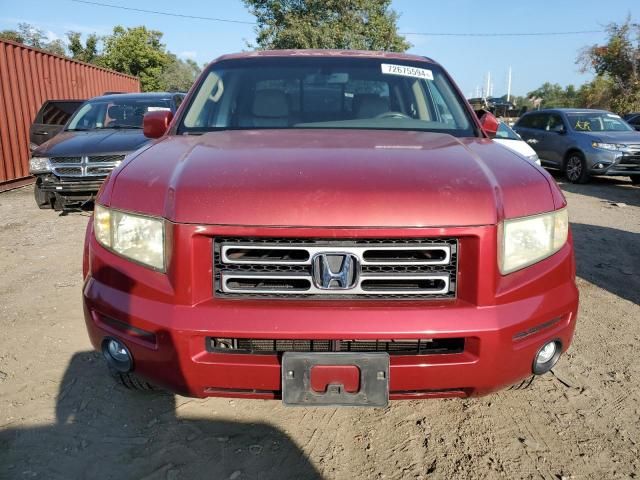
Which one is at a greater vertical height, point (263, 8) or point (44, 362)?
point (263, 8)

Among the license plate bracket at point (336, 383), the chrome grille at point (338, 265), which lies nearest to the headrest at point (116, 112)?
the chrome grille at point (338, 265)

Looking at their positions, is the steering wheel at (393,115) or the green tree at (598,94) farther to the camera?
the green tree at (598,94)

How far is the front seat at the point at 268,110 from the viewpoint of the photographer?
312 centimetres

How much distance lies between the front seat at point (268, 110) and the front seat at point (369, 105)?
0.42m

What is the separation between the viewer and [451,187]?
1.98m

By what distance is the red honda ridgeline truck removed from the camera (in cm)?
191

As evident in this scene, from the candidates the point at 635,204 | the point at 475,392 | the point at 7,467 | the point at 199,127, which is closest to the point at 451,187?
the point at 475,392

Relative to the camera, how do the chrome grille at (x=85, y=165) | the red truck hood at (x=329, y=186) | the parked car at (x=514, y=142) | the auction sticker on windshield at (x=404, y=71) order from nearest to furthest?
the red truck hood at (x=329, y=186), the auction sticker on windshield at (x=404, y=71), the chrome grille at (x=85, y=165), the parked car at (x=514, y=142)

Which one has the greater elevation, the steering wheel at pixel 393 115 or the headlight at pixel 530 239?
the steering wheel at pixel 393 115

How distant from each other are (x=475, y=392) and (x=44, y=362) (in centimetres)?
252

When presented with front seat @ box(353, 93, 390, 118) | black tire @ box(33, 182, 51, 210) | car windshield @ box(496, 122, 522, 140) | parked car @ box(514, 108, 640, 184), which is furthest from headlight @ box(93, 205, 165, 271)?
parked car @ box(514, 108, 640, 184)

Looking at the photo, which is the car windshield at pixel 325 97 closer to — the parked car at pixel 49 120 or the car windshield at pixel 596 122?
the parked car at pixel 49 120

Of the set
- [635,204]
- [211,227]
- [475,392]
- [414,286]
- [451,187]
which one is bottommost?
[635,204]

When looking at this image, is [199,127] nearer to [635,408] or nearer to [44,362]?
[44,362]
